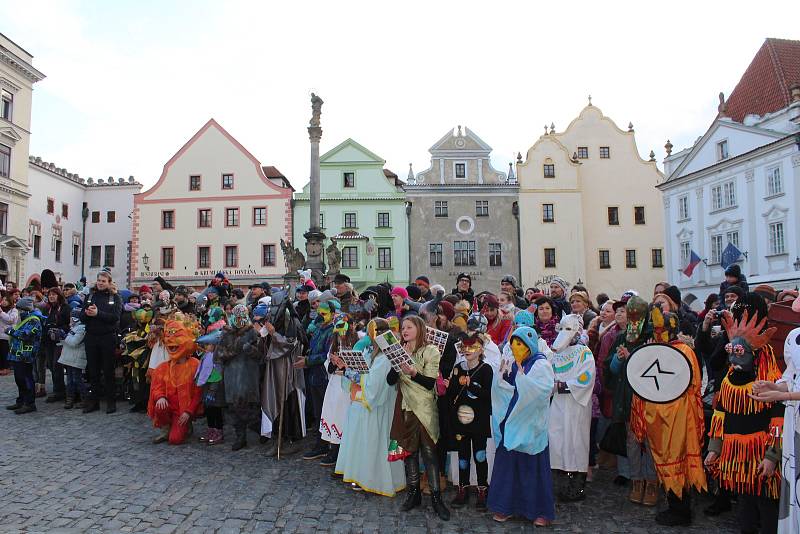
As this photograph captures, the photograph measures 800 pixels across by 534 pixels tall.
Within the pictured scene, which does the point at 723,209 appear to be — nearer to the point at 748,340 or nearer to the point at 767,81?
the point at 767,81

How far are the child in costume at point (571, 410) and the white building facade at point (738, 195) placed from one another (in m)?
25.5

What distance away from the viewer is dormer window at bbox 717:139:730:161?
108 ft

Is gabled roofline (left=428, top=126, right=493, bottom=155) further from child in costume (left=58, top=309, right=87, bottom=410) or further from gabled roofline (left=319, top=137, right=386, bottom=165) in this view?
child in costume (left=58, top=309, right=87, bottom=410)

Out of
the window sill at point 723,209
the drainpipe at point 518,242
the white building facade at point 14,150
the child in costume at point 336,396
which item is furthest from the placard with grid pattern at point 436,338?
the white building facade at point 14,150

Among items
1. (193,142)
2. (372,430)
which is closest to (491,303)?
(372,430)

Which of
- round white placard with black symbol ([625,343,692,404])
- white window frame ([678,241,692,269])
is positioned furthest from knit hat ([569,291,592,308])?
white window frame ([678,241,692,269])

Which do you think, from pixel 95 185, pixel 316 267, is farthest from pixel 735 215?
pixel 95 185

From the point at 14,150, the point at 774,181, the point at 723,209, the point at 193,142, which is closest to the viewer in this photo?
the point at 774,181

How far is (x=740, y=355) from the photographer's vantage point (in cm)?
483

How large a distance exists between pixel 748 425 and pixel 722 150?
109 feet

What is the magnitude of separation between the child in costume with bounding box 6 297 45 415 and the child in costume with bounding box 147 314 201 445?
Result: 2954 mm

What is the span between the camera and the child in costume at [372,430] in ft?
19.8

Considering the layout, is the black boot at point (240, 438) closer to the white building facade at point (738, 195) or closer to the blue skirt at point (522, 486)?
the blue skirt at point (522, 486)

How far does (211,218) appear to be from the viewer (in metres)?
39.8
